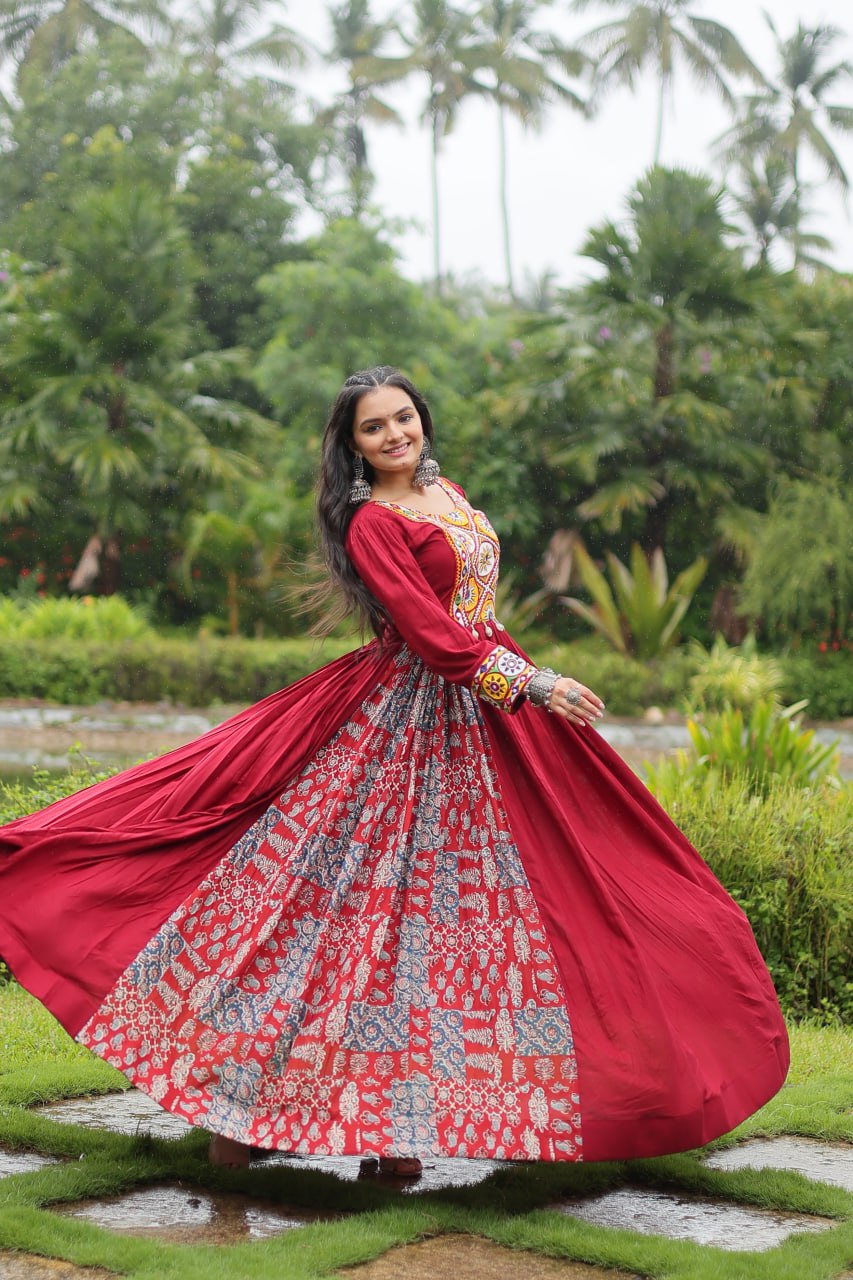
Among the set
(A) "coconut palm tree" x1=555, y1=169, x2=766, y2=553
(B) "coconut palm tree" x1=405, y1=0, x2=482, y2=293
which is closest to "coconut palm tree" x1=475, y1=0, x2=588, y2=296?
(B) "coconut palm tree" x1=405, y1=0, x2=482, y2=293

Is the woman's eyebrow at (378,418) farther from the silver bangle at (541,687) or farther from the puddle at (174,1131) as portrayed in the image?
the puddle at (174,1131)

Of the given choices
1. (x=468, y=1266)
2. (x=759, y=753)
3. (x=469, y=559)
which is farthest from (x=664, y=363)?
(x=468, y=1266)

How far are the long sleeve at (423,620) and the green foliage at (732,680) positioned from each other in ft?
30.3

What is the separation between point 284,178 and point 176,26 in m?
8.40

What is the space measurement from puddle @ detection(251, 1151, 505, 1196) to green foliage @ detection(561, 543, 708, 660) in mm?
12417

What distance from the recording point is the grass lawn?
8.48 ft

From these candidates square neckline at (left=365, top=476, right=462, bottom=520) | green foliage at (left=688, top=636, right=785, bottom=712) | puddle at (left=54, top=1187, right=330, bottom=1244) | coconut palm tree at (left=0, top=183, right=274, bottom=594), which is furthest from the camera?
coconut palm tree at (left=0, top=183, right=274, bottom=594)

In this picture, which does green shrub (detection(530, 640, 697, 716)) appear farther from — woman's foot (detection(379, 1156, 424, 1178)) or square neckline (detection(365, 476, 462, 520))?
woman's foot (detection(379, 1156, 424, 1178))

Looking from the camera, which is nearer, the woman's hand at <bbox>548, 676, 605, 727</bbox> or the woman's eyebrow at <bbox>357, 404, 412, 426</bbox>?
the woman's hand at <bbox>548, 676, 605, 727</bbox>

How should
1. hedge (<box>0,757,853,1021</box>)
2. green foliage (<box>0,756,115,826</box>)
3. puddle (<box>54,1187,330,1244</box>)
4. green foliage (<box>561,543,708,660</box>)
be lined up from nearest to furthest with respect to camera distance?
puddle (<box>54,1187,330,1244</box>)
hedge (<box>0,757,853,1021</box>)
green foliage (<box>0,756,115,826</box>)
green foliage (<box>561,543,708,660</box>)

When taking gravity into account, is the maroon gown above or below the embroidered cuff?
below

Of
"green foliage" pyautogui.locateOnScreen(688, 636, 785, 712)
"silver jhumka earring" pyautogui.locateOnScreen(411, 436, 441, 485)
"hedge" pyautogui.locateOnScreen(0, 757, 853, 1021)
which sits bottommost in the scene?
"hedge" pyautogui.locateOnScreen(0, 757, 853, 1021)

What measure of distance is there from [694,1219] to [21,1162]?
146 cm

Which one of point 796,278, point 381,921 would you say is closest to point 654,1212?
point 381,921
